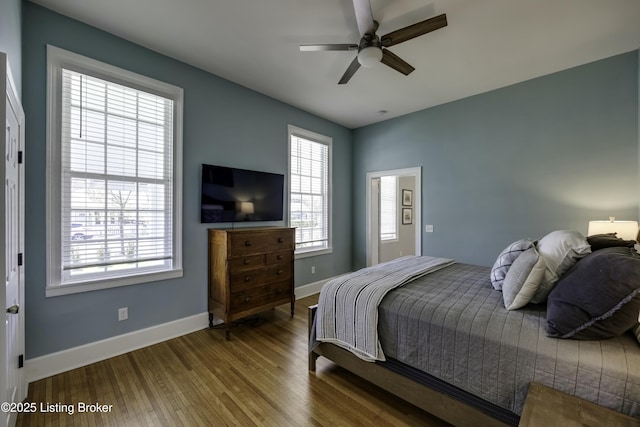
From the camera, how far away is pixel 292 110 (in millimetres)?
4176

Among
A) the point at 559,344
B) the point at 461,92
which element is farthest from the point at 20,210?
the point at 461,92

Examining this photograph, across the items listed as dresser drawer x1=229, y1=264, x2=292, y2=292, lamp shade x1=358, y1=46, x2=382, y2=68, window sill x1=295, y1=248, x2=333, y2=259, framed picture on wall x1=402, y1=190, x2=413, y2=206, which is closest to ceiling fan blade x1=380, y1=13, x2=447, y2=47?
lamp shade x1=358, y1=46, x2=382, y2=68

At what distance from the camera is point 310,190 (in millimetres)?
4531

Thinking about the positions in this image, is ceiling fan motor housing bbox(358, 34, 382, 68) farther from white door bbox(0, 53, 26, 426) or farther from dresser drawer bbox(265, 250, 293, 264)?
dresser drawer bbox(265, 250, 293, 264)

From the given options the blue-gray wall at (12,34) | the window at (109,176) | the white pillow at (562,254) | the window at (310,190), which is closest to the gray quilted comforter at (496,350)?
the white pillow at (562,254)

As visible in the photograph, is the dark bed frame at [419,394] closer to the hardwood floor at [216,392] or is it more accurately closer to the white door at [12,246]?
the hardwood floor at [216,392]

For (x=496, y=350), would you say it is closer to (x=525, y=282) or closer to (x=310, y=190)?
(x=525, y=282)

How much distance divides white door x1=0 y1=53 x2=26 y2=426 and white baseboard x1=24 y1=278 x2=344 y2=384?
258mm

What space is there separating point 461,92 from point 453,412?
146 inches

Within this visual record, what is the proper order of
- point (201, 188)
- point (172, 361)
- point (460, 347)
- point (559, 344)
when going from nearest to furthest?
1. point (559, 344)
2. point (460, 347)
3. point (172, 361)
4. point (201, 188)

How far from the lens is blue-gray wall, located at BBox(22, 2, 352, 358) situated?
2127 mm

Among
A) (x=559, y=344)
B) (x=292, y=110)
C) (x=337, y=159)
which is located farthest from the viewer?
(x=337, y=159)

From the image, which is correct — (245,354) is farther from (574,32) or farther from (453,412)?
(574,32)

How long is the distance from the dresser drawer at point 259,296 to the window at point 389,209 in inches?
119
